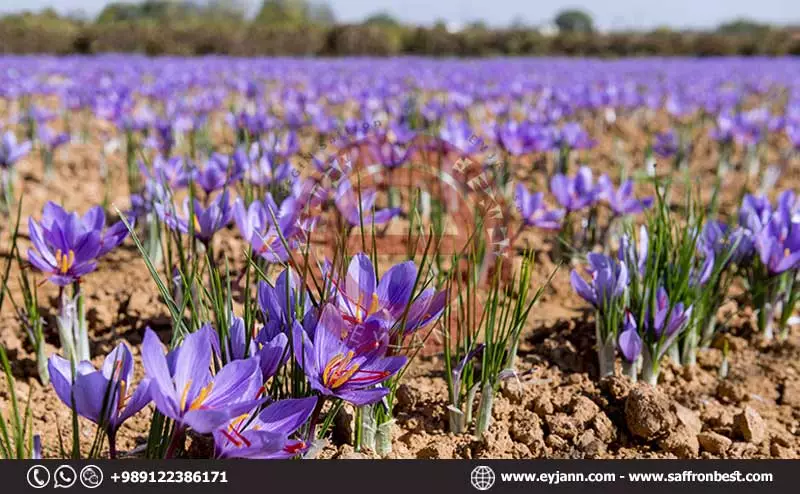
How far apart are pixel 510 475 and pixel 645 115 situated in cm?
698

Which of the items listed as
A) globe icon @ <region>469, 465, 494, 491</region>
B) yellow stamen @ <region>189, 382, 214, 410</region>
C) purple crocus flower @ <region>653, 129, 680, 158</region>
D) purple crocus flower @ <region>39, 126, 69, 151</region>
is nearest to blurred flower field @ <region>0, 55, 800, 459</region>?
yellow stamen @ <region>189, 382, 214, 410</region>

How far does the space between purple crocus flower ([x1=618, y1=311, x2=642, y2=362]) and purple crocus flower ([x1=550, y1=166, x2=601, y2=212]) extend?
2.93 feet

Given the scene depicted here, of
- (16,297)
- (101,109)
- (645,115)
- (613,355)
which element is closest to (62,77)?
(101,109)

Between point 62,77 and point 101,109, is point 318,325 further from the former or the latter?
point 62,77

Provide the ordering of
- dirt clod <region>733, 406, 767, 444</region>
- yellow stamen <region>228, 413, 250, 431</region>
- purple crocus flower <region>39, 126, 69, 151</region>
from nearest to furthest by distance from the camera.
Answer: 1. yellow stamen <region>228, 413, 250, 431</region>
2. dirt clod <region>733, 406, 767, 444</region>
3. purple crocus flower <region>39, 126, 69, 151</region>

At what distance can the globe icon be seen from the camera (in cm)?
118

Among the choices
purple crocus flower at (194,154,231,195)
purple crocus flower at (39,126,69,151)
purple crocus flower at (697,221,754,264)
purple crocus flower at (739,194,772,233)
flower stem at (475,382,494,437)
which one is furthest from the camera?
purple crocus flower at (39,126,69,151)

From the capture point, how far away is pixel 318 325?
1.20m

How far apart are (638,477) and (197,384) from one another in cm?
71

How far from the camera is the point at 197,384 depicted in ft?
3.60

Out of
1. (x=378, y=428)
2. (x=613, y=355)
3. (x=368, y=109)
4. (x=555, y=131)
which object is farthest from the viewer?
(x=368, y=109)

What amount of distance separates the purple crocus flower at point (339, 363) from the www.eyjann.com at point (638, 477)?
0.24m

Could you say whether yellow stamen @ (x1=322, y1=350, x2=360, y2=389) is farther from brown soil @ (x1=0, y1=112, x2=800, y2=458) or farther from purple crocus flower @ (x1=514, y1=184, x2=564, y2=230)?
purple crocus flower @ (x1=514, y1=184, x2=564, y2=230)

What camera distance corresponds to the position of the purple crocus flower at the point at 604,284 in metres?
1.74
